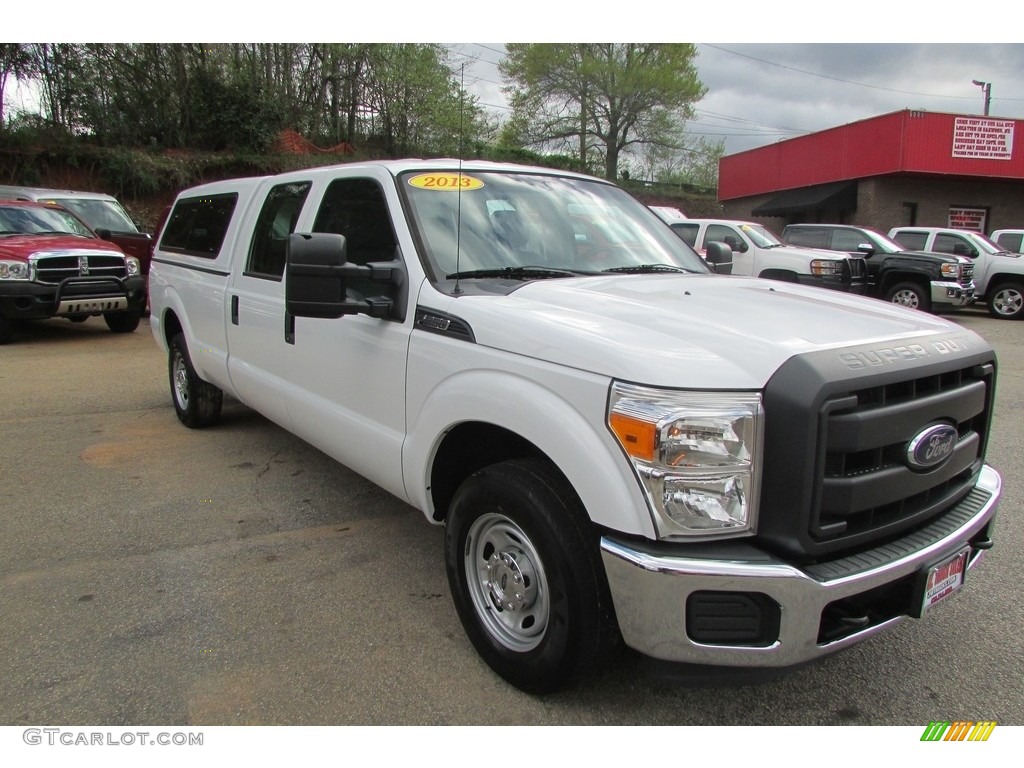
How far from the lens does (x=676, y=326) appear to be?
93.7 inches

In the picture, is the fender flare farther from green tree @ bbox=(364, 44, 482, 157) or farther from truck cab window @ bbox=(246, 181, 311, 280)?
truck cab window @ bbox=(246, 181, 311, 280)

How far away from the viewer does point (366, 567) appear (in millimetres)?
3637

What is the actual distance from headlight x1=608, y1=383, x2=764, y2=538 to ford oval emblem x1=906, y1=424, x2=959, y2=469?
568 millimetres

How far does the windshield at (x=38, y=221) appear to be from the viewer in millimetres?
10836

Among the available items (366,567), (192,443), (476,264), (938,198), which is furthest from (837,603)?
(938,198)

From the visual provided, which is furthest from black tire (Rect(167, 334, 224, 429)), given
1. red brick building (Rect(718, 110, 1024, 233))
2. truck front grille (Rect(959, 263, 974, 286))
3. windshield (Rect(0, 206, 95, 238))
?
red brick building (Rect(718, 110, 1024, 233))

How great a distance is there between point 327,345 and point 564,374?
172 centimetres

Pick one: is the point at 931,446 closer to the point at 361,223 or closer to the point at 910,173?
the point at 361,223

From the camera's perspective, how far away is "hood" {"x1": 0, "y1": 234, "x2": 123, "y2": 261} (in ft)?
32.9

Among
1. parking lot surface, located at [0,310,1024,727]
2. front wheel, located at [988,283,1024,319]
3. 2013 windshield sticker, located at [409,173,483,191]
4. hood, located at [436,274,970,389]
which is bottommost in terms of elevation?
parking lot surface, located at [0,310,1024,727]

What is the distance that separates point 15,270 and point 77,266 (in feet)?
2.39

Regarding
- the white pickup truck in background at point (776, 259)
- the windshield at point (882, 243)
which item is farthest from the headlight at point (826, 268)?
the windshield at point (882, 243)

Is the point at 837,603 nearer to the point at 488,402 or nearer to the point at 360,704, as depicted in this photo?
the point at 488,402
